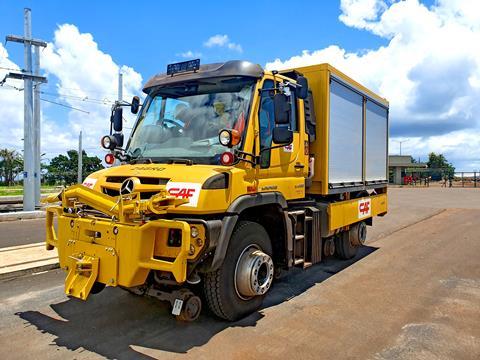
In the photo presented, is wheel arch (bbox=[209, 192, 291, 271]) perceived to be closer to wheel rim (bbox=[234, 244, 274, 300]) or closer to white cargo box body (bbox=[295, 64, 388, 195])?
wheel rim (bbox=[234, 244, 274, 300])

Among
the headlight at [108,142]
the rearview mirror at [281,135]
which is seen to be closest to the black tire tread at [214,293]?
the rearview mirror at [281,135]

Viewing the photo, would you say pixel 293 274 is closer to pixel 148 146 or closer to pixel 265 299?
pixel 265 299

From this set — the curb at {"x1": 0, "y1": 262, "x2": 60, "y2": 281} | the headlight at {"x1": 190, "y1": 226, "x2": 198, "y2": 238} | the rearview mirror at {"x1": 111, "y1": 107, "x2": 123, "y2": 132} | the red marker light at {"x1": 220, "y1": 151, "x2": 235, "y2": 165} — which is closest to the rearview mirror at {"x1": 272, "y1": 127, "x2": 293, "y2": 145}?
the red marker light at {"x1": 220, "y1": 151, "x2": 235, "y2": 165}

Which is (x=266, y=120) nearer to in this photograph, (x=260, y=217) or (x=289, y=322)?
(x=260, y=217)

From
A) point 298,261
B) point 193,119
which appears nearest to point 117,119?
point 193,119

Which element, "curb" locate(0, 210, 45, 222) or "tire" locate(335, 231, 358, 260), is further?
"curb" locate(0, 210, 45, 222)

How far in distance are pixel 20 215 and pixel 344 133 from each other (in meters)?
12.6

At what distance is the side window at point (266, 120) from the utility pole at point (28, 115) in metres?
14.0

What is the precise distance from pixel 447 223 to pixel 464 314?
31.7 ft

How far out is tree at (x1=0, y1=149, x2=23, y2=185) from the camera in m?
58.5

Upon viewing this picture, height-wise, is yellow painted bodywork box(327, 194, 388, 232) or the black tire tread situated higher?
yellow painted bodywork box(327, 194, 388, 232)

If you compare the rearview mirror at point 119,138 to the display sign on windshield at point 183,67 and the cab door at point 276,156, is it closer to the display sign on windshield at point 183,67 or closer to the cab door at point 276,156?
the display sign on windshield at point 183,67

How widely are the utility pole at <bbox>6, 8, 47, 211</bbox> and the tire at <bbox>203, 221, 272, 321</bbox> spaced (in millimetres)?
14081

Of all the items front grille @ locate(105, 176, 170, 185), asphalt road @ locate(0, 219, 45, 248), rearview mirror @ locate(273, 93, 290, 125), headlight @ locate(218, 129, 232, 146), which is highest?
rearview mirror @ locate(273, 93, 290, 125)
